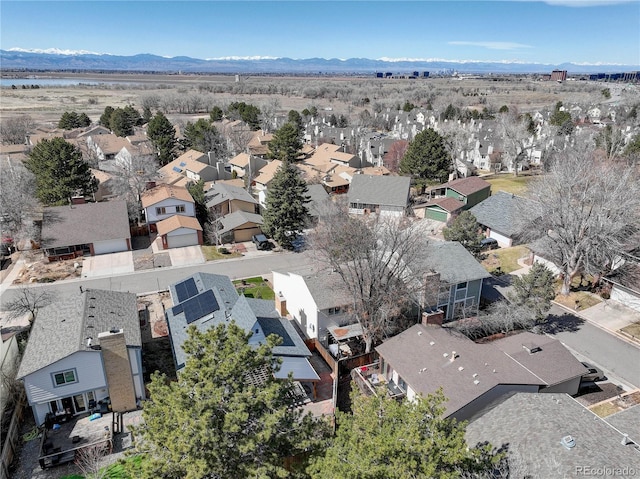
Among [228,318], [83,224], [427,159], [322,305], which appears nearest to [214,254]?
[83,224]

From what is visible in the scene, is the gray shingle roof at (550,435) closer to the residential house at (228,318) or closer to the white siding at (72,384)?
the residential house at (228,318)

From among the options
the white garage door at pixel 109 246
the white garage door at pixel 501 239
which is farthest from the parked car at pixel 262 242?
the white garage door at pixel 501 239

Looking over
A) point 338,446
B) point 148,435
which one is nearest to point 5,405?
point 148,435

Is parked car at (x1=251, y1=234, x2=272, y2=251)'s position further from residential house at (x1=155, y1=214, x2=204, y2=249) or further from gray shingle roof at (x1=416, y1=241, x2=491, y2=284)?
gray shingle roof at (x1=416, y1=241, x2=491, y2=284)

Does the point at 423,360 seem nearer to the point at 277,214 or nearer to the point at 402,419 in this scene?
the point at 402,419

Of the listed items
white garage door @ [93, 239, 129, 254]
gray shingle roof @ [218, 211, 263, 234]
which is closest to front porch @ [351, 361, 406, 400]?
gray shingle roof @ [218, 211, 263, 234]

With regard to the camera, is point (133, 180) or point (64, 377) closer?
point (64, 377)

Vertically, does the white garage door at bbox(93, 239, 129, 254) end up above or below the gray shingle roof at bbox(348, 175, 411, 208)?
below

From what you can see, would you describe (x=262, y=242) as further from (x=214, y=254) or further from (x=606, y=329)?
(x=606, y=329)
